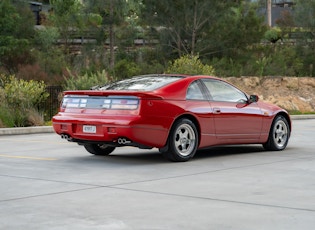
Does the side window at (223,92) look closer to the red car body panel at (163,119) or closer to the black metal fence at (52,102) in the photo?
the red car body panel at (163,119)

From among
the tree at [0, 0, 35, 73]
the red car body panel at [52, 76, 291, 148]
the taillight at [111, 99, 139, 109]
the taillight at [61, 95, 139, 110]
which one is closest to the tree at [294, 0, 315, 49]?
the tree at [0, 0, 35, 73]

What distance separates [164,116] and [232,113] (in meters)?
1.77

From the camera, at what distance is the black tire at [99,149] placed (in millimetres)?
13531

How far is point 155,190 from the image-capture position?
932cm

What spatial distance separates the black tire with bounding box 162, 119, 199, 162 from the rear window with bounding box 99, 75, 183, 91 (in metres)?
0.77

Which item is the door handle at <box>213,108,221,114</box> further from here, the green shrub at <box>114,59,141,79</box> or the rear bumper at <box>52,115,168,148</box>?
the green shrub at <box>114,59,141,79</box>

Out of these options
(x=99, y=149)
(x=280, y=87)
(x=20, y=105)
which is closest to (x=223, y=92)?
(x=99, y=149)

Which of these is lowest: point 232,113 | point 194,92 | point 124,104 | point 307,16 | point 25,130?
point 25,130

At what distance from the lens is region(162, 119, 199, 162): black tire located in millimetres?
12250

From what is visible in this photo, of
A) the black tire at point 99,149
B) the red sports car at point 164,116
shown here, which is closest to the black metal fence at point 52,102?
the black tire at point 99,149

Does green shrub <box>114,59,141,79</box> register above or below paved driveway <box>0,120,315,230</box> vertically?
above

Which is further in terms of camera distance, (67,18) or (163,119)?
(67,18)

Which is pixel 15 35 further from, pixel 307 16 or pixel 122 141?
pixel 122 141

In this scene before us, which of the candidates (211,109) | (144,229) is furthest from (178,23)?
(144,229)
